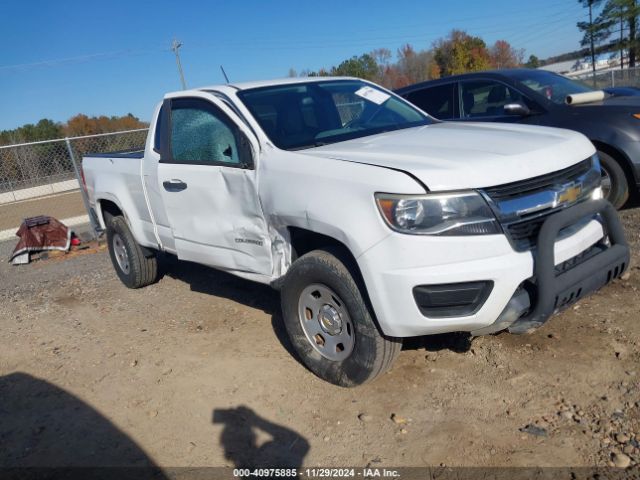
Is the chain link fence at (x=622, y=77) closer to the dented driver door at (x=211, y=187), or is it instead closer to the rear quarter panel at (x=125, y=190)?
the rear quarter panel at (x=125, y=190)

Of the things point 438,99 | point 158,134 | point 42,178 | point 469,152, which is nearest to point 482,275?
point 469,152

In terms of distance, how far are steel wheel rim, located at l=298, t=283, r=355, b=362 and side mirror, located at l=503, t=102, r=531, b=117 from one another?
3488mm

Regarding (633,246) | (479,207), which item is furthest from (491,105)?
(479,207)

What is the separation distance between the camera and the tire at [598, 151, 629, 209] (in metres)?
5.77

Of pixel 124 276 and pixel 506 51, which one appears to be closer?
pixel 124 276

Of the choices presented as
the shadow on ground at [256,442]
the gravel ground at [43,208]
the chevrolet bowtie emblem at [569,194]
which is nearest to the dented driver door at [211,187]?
the shadow on ground at [256,442]

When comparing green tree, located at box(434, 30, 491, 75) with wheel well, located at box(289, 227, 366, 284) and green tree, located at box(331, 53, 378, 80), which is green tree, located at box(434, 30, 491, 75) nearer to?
green tree, located at box(331, 53, 378, 80)

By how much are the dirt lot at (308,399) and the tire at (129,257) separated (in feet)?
3.41

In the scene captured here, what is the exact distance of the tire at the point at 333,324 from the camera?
3047 mm

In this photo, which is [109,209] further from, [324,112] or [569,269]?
[569,269]

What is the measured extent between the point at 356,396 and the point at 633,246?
10.9 feet

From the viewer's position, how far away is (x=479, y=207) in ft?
8.90

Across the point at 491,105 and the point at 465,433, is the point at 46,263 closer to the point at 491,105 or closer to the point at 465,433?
the point at 491,105

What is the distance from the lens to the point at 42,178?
15820 mm
